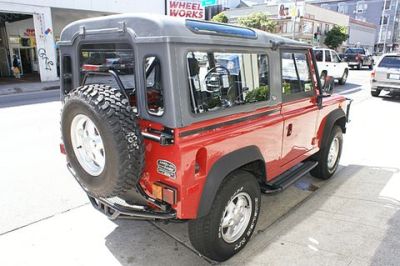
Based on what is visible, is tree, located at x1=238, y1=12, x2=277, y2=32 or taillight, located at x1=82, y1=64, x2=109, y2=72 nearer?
taillight, located at x1=82, y1=64, x2=109, y2=72

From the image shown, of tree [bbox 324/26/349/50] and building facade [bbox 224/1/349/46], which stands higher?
building facade [bbox 224/1/349/46]

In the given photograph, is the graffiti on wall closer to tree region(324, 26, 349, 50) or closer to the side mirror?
the side mirror

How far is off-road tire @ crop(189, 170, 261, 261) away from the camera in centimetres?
275

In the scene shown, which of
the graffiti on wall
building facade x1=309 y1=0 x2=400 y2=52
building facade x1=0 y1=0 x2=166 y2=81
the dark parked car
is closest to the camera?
building facade x1=0 y1=0 x2=166 y2=81

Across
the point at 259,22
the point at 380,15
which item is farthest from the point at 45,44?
the point at 380,15

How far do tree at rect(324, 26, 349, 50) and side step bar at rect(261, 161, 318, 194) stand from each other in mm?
44597

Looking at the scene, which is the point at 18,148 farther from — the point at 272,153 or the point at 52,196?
the point at 272,153

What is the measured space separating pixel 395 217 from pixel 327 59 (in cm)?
1380

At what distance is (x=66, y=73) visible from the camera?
10.9 feet

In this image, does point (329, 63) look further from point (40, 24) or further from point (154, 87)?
point (154, 87)

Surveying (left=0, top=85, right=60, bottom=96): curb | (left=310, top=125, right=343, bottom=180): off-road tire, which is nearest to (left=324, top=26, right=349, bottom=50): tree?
(left=0, top=85, right=60, bottom=96): curb

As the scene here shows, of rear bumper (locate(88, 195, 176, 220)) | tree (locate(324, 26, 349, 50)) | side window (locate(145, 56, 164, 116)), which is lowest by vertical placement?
rear bumper (locate(88, 195, 176, 220))

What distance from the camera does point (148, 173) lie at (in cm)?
268

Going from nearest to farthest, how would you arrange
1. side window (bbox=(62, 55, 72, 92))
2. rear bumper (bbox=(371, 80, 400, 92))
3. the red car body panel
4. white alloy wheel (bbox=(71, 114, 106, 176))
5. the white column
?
the red car body panel
white alloy wheel (bbox=(71, 114, 106, 176))
side window (bbox=(62, 55, 72, 92))
rear bumper (bbox=(371, 80, 400, 92))
the white column
